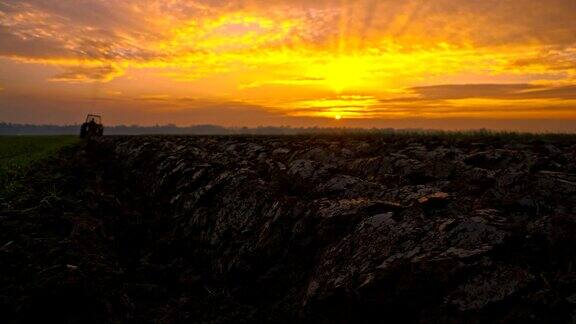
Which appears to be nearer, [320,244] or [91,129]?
[320,244]

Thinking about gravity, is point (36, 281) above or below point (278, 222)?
below

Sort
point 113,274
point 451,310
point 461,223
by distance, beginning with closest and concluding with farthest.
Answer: point 451,310
point 461,223
point 113,274

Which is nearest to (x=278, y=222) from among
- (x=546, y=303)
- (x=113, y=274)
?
(x=113, y=274)

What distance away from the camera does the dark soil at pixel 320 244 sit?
15.8 ft

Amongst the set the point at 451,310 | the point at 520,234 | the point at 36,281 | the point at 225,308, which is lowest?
the point at 225,308

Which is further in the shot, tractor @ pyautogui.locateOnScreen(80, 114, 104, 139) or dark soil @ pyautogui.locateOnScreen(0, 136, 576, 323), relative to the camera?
tractor @ pyautogui.locateOnScreen(80, 114, 104, 139)

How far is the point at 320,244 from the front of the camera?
707cm

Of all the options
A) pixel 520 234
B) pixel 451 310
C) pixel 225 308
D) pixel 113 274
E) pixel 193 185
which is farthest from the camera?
pixel 193 185

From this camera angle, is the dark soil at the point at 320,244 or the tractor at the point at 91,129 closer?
the dark soil at the point at 320,244

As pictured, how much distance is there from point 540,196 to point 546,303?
3075 millimetres

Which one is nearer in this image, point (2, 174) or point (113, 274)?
point (113, 274)

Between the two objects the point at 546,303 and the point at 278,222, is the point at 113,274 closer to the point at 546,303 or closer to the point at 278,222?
the point at 278,222

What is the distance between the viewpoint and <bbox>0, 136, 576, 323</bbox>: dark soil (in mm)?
4816

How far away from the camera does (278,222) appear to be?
8.14 meters
